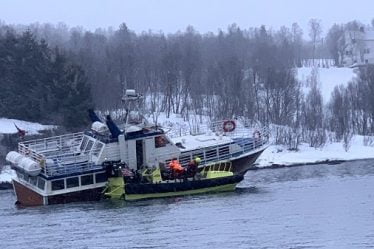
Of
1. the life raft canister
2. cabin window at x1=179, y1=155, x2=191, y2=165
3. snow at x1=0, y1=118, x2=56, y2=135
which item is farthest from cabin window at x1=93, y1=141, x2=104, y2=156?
snow at x1=0, y1=118, x2=56, y2=135

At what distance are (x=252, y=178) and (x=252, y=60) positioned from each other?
6347cm

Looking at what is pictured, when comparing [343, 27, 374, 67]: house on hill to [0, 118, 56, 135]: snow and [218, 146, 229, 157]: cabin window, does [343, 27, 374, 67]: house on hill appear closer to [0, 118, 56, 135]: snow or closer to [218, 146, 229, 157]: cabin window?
[0, 118, 56, 135]: snow

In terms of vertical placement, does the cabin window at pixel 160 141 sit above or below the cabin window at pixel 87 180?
above

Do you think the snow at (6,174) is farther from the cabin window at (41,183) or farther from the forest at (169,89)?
the cabin window at (41,183)

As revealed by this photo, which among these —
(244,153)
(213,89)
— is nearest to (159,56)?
(213,89)

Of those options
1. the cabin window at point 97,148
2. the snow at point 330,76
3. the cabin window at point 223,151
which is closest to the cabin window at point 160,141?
the cabin window at point 97,148

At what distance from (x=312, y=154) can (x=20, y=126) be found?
22.2 m

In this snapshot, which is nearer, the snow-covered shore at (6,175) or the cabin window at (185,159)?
the cabin window at (185,159)

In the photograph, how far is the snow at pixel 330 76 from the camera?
362ft

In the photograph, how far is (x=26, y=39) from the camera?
2793 inches

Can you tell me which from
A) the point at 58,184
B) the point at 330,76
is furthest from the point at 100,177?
the point at 330,76

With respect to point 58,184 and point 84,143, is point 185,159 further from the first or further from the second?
point 58,184

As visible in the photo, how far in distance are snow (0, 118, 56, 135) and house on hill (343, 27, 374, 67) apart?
265 feet

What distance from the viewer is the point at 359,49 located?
139750mm
